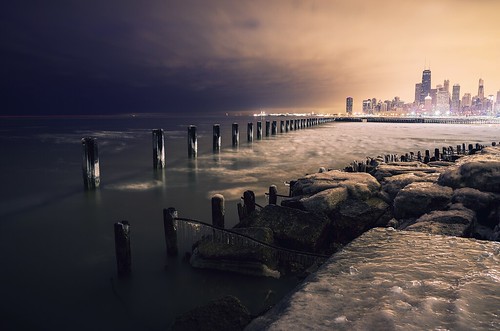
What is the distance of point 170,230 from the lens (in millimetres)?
7398

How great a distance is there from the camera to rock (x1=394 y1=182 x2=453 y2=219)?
7.43 m

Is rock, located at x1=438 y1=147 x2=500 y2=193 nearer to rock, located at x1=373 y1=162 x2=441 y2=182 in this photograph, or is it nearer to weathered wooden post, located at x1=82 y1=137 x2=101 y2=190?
rock, located at x1=373 y1=162 x2=441 y2=182

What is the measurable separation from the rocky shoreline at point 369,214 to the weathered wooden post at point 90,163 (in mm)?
8535

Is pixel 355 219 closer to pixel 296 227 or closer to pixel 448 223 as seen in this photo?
pixel 296 227

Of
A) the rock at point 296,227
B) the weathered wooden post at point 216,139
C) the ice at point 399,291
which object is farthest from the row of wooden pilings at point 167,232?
the weathered wooden post at point 216,139

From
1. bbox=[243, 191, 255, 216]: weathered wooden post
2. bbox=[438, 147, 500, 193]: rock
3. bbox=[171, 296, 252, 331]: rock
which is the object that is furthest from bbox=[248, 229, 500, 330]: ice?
bbox=[243, 191, 255, 216]: weathered wooden post

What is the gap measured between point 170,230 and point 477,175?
6.94 metres

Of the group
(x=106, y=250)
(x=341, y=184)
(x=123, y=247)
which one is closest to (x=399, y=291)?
(x=123, y=247)

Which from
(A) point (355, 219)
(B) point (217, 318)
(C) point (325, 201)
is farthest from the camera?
(C) point (325, 201)

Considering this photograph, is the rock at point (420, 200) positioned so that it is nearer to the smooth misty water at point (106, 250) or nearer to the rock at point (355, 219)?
the rock at point (355, 219)

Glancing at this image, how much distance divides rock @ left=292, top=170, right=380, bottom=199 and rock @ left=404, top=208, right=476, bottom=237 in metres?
2.36

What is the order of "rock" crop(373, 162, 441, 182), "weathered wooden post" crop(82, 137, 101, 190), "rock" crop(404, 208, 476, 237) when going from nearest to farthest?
"rock" crop(404, 208, 476, 237)
"rock" crop(373, 162, 441, 182)
"weathered wooden post" crop(82, 137, 101, 190)

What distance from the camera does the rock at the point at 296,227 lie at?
688 cm

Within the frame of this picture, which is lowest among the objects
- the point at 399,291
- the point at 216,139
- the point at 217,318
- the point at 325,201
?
the point at 217,318
